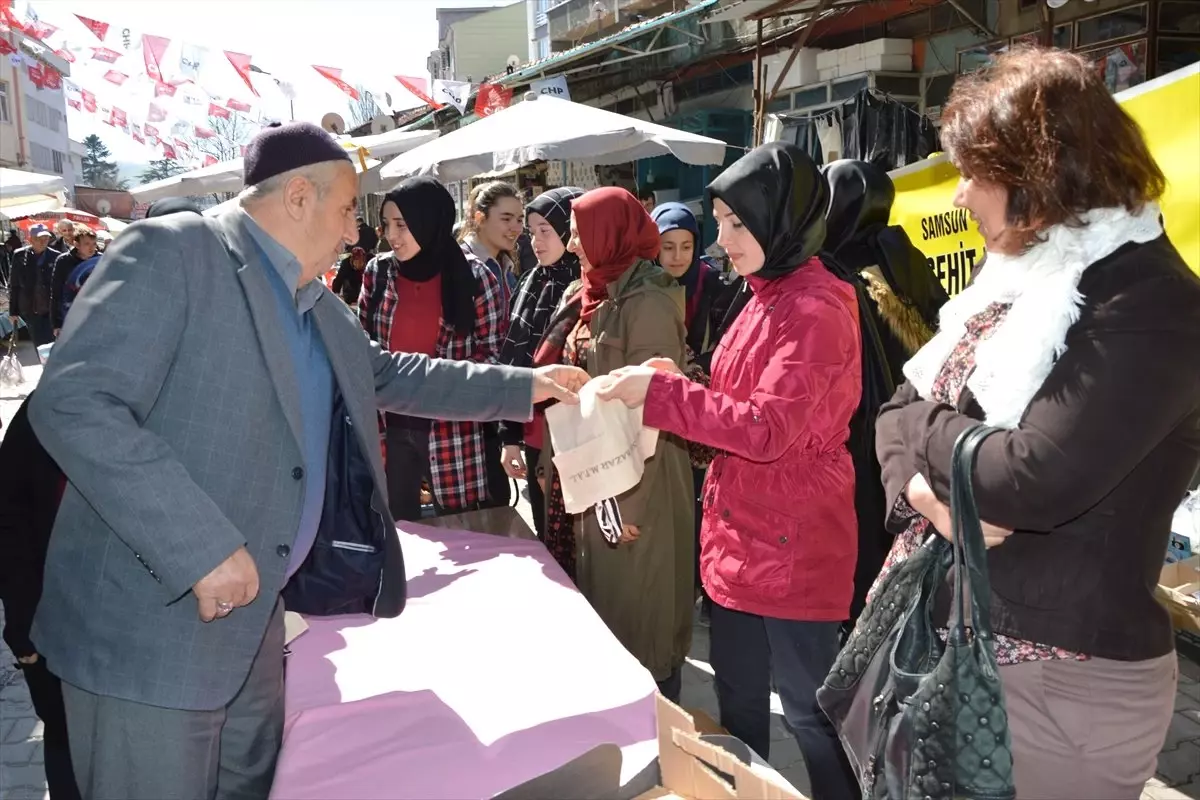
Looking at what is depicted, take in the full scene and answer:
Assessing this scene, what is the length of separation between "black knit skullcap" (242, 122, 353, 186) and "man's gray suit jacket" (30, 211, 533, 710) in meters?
0.13

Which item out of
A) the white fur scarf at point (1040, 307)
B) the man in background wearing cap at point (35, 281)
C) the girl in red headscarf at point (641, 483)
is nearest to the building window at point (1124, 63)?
the girl in red headscarf at point (641, 483)

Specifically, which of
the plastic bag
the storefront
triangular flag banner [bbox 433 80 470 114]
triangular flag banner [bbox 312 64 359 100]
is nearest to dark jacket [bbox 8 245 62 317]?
the plastic bag

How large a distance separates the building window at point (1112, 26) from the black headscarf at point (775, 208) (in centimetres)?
573

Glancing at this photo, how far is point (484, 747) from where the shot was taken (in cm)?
217

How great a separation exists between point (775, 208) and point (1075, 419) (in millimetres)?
1266

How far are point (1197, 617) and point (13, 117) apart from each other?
52.1 m

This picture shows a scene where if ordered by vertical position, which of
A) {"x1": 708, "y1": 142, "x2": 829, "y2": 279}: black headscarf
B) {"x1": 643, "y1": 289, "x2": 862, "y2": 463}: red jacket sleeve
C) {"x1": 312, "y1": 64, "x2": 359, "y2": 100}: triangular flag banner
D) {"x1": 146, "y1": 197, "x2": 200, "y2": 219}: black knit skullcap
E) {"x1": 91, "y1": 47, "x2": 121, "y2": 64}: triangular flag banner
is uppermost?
{"x1": 91, "y1": 47, "x2": 121, "y2": 64}: triangular flag banner

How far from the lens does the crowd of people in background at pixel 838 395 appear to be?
140 cm

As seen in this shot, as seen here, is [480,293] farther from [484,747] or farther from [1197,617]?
[1197,617]

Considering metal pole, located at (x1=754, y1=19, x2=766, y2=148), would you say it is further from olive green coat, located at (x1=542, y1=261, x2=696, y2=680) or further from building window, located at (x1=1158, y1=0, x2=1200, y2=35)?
olive green coat, located at (x1=542, y1=261, x2=696, y2=680)

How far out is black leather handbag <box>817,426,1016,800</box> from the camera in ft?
4.49

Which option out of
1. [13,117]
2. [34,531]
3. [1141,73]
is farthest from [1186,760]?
[13,117]

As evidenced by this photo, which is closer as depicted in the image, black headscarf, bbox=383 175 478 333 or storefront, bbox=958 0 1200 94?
black headscarf, bbox=383 175 478 333

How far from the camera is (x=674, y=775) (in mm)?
1877
